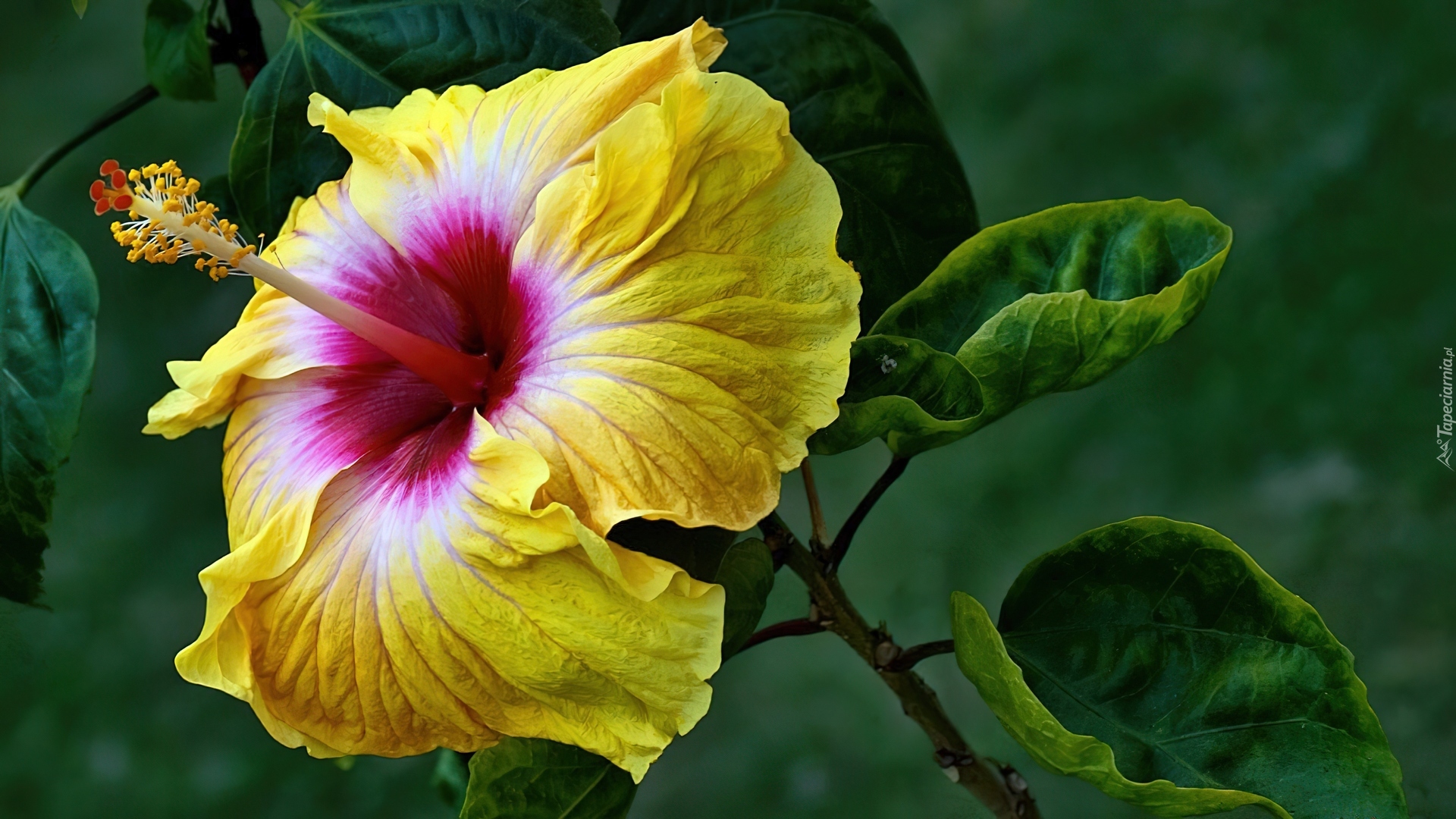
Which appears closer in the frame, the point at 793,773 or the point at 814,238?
the point at 814,238

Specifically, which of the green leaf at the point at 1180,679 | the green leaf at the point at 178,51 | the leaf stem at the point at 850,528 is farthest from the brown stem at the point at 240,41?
the green leaf at the point at 1180,679

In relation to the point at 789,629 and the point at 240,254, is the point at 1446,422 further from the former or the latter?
the point at 240,254

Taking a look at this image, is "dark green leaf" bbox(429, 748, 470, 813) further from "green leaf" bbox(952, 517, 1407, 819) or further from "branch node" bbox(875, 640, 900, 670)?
"green leaf" bbox(952, 517, 1407, 819)

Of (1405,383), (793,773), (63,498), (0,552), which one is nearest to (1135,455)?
(1405,383)

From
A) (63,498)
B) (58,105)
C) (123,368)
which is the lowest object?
(63,498)

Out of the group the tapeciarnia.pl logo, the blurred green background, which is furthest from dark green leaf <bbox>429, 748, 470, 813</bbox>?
the tapeciarnia.pl logo

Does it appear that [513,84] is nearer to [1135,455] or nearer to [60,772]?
[1135,455]
